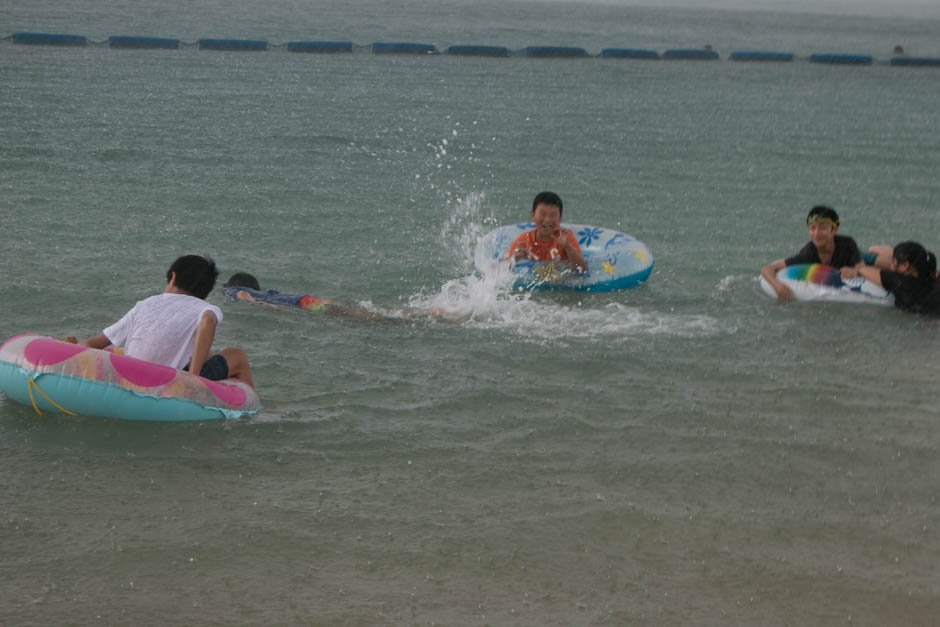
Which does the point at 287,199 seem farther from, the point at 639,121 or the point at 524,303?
the point at 639,121

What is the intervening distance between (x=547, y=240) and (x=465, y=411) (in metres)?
2.57

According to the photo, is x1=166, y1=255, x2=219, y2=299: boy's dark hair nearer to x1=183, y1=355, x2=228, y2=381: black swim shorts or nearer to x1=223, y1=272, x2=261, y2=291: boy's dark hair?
x1=183, y1=355, x2=228, y2=381: black swim shorts

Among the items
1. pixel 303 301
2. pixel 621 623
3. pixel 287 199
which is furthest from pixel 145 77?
pixel 621 623

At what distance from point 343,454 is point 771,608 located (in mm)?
2200

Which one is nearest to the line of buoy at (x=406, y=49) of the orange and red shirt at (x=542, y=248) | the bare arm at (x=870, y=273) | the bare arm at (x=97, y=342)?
the orange and red shirt at (x=542, y=248)

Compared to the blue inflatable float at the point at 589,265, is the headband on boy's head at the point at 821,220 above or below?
above

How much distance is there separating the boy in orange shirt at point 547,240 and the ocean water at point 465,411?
0.31 metres

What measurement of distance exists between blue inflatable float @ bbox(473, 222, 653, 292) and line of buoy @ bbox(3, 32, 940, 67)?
21.4 meters

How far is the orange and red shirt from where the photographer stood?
8188 mm

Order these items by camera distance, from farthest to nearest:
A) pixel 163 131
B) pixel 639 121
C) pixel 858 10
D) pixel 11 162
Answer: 1. pixel 858 10
2. pixel 639 121
3. pixel 163 131
4. pixel 11 162

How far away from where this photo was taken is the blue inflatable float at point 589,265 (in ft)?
26.6

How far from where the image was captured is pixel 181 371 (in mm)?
5426

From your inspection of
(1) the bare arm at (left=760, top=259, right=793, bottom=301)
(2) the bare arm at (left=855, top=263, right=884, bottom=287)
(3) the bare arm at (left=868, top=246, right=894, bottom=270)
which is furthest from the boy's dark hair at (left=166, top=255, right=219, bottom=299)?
(3) the bare arm at (left=868, top=246, right=894, bottom=270)

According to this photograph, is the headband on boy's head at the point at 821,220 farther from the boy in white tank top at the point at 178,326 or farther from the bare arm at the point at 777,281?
the boy in white tank top at the point at 178,326
